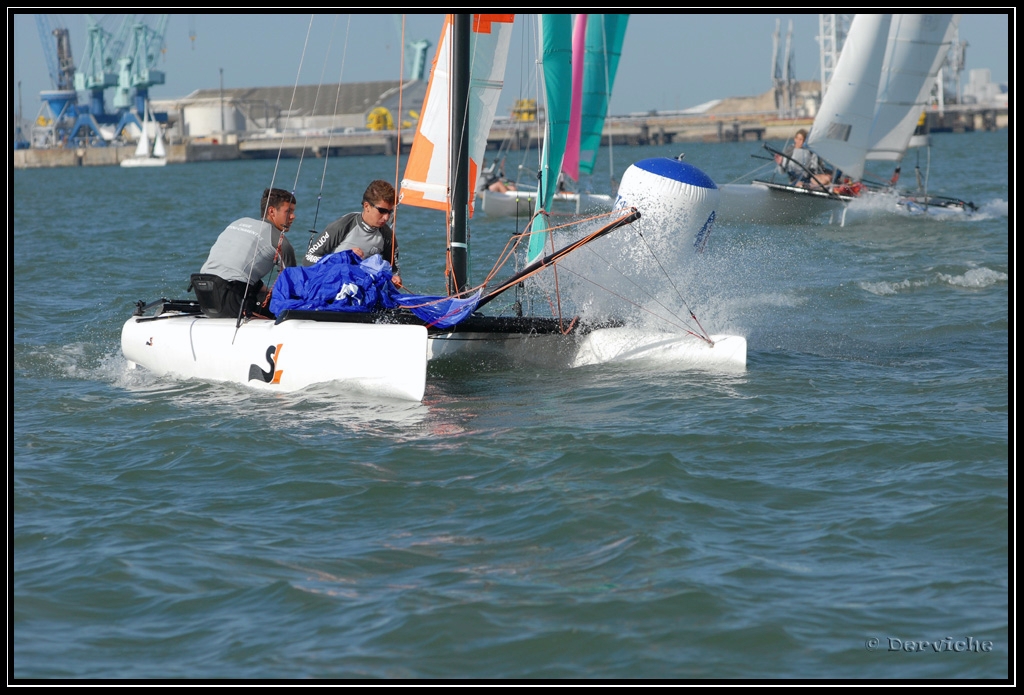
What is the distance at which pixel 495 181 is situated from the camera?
2161 centimetres

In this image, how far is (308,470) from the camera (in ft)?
17.5

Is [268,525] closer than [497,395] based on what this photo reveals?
Yes

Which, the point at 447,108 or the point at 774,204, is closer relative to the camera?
the point at 447,108

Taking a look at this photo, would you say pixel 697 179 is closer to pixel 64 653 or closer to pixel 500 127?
pixel 64 653

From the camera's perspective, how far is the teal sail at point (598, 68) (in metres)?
17.2

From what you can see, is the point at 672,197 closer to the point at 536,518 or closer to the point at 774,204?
the point at 536,518

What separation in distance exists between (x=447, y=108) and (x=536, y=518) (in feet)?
13.8

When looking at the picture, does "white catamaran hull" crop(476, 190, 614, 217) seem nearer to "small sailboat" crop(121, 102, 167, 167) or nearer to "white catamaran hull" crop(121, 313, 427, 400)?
"white catamaran hull" crop(121, 313, 427, 400)

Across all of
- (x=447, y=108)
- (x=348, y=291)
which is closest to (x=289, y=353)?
(x=348, y=291)

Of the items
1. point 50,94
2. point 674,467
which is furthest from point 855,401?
point 50,94

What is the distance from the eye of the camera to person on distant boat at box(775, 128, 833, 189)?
18.3m

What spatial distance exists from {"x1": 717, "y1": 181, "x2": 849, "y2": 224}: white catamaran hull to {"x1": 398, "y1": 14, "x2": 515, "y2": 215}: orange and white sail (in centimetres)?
962
